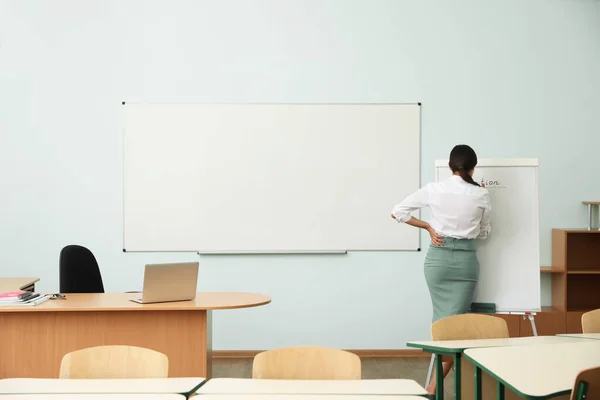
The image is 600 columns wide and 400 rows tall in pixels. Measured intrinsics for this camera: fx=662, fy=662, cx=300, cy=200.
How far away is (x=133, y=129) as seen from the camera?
5.73m

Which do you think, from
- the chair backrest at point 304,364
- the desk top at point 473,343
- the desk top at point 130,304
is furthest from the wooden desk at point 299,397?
the desk top at point 130,304

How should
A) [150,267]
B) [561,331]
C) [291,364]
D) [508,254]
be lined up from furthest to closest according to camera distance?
[561,331]
[508,254]
[150,267]
[291,364]

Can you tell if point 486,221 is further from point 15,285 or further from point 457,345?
point 15,285

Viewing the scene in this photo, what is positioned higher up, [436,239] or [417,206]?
[417,206]

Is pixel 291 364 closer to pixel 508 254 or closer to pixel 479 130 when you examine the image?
pixel 508 254

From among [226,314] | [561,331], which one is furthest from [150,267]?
[561,331]

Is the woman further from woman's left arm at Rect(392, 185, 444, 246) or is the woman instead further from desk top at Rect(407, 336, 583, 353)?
desk top at Rect(407, 336, 583, 353)

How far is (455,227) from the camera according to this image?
13.6ft

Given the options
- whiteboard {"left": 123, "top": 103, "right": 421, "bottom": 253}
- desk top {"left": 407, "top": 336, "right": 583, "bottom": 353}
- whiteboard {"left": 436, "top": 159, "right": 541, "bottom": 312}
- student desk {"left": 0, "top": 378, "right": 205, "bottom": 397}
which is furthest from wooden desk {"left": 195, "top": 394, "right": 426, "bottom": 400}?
whiteboard {"left": 123, "top": 103, "right": 421, "bottom": 253}

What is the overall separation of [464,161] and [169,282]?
1.93 metres

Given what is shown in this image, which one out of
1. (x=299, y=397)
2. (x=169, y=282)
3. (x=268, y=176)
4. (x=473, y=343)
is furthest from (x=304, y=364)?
(x=268, y=176)

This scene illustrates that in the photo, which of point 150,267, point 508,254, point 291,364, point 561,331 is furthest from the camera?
point 561,331

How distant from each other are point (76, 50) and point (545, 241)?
4435 mm

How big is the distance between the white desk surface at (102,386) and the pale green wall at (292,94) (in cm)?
328
